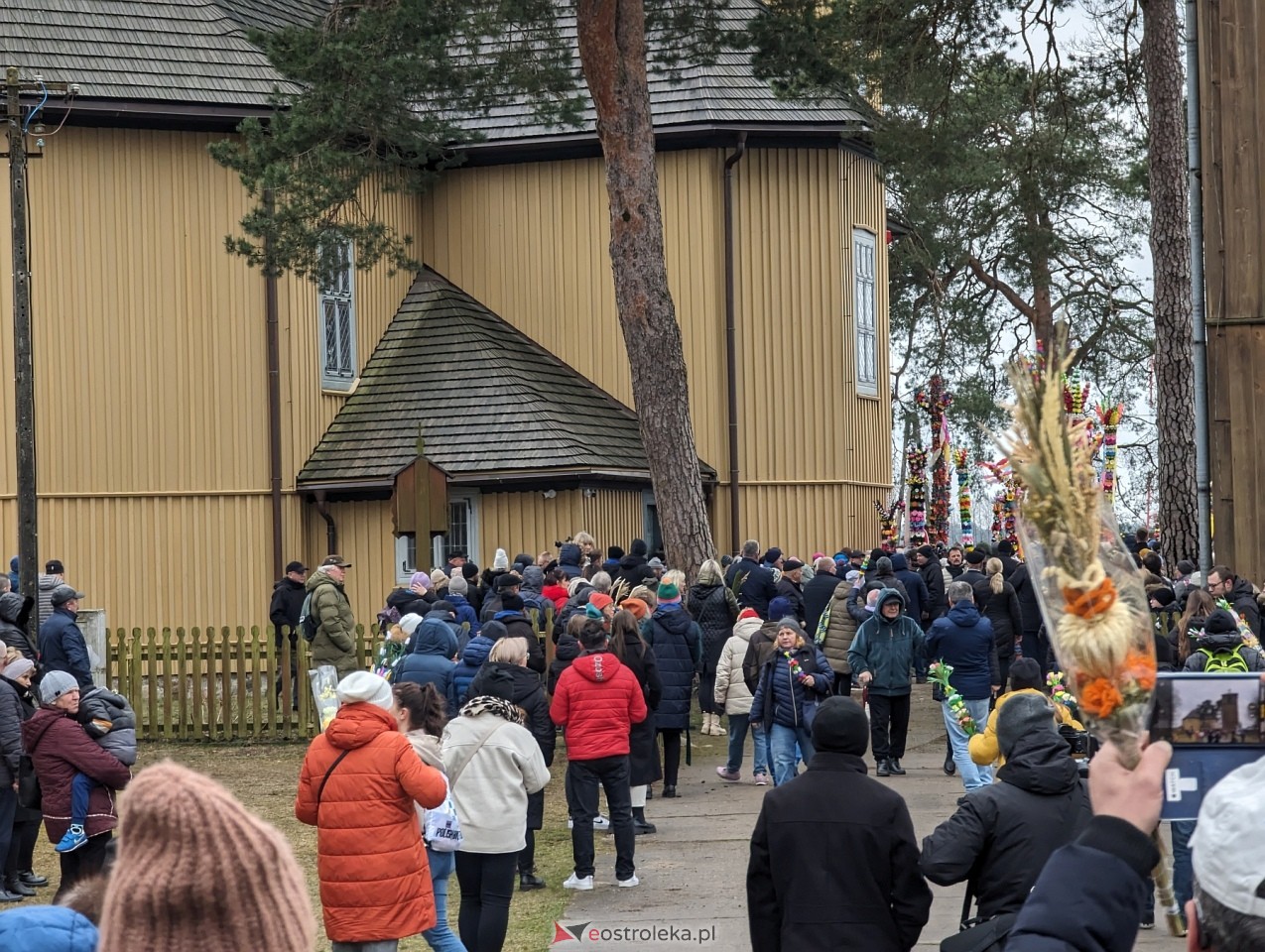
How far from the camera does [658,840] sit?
1342cm

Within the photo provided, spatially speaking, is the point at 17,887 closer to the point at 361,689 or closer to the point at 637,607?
the point at 361,689

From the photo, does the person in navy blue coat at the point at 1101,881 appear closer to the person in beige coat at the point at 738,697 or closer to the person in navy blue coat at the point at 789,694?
the person in navy blue coat at the point at 789,694

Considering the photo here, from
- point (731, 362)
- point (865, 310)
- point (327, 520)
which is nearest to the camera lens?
point (327, 520)

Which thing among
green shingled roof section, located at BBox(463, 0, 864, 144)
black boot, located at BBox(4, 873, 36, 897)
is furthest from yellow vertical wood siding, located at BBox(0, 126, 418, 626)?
black boot, located at BBox(4, 873, 36, 897)

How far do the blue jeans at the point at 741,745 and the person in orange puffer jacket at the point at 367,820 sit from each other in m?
7.81

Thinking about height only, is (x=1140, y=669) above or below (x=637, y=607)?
above

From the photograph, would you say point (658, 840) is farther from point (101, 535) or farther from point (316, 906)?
point (101, 535)

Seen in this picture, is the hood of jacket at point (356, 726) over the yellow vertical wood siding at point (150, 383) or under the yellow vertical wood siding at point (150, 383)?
under

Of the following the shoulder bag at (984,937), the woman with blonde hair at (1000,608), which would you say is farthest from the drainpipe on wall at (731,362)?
the shoulder bag at (984,937)

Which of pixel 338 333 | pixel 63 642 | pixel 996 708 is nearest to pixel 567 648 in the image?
pixel 63 642

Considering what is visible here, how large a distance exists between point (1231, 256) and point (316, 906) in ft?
37.3

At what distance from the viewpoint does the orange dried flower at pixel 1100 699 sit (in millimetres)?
3410

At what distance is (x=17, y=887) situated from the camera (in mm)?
12062

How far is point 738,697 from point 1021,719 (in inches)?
351
